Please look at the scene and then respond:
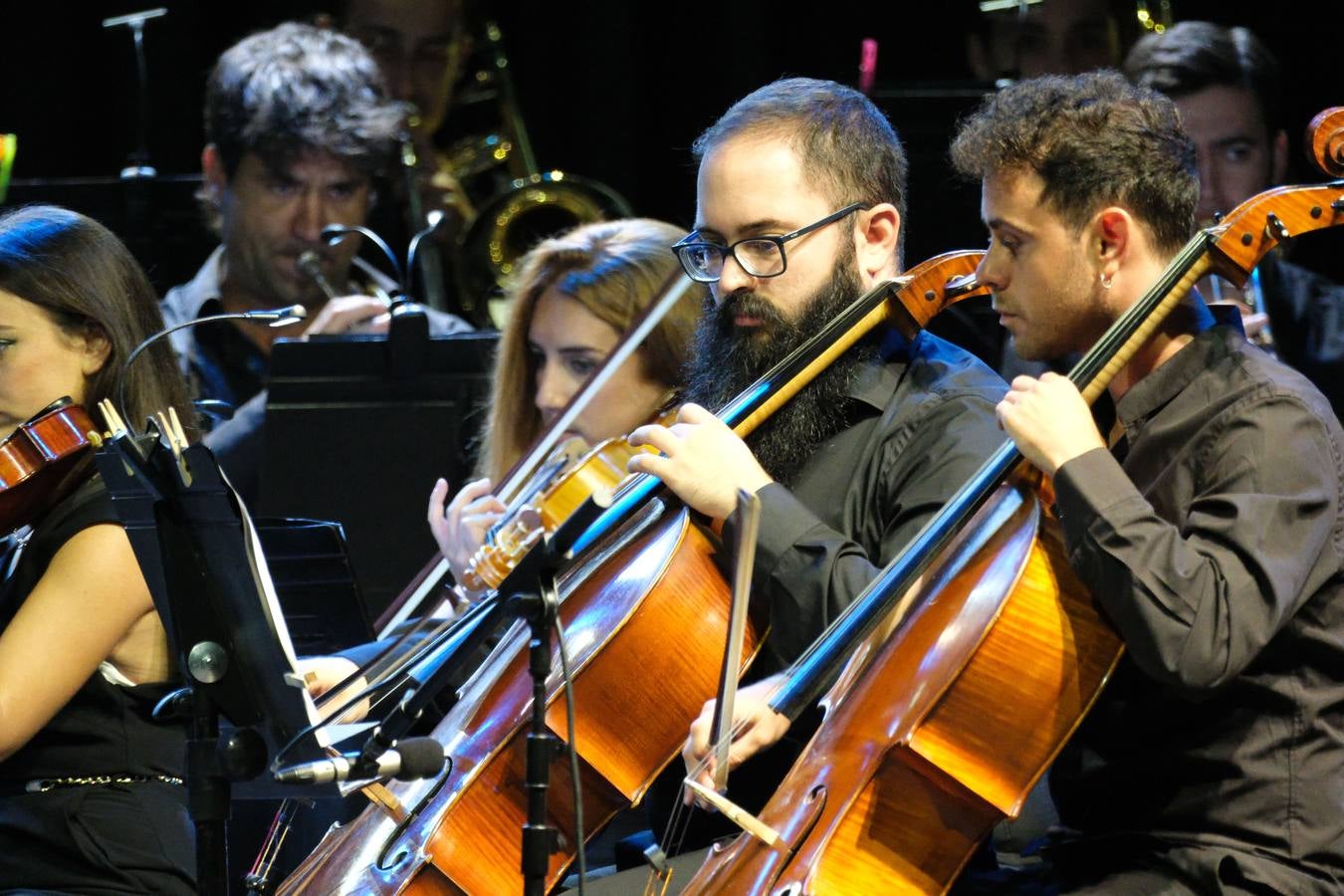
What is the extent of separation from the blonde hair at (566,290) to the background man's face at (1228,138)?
148 centimetres

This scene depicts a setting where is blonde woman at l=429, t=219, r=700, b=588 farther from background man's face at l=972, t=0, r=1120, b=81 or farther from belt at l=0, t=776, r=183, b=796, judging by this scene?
background man's face at l=972, t=0, r=1120, b=81

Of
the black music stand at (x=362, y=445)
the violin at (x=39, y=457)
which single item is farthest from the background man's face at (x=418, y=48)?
the violin at (x=39, y=457)

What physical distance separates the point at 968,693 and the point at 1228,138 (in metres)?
2.73

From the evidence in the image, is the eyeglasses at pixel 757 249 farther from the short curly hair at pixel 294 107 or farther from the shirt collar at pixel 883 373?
the short curly hair at pixel 294 107

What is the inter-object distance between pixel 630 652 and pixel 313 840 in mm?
1154

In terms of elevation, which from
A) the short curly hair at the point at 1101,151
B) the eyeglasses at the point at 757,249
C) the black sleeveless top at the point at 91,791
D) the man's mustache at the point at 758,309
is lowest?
the black sleeveless top at the point at 91,791

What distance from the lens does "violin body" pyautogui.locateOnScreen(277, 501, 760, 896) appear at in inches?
92.4

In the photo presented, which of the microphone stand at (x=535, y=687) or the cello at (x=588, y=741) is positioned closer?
the microphone stand at (x=535, y=687)

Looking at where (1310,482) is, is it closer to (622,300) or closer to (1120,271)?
(1120,271)

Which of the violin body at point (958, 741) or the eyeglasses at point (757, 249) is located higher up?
the eyeglasses at point (757, 249)

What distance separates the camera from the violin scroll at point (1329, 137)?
2080 mm

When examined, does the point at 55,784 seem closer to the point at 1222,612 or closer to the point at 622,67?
the point at 1222,612

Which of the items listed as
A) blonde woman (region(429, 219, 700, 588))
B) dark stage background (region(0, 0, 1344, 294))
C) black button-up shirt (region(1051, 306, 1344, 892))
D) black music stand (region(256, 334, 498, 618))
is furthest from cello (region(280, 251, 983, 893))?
dark stage background (region(0, 0, 1344, 294))

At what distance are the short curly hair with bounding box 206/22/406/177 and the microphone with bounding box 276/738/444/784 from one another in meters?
3.16
